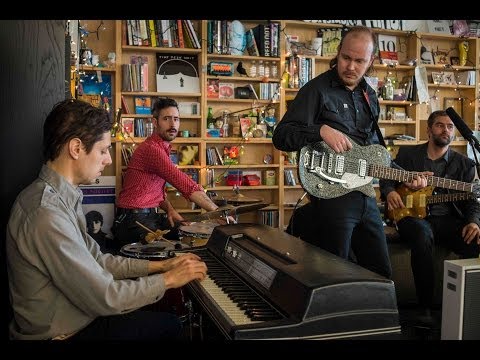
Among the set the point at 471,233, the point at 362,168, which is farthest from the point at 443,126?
the point at 362,168

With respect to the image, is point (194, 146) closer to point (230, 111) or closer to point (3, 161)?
point (230, 111)

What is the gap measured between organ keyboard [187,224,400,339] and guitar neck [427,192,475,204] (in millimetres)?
2320

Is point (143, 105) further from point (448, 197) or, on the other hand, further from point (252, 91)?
point (448, 197)

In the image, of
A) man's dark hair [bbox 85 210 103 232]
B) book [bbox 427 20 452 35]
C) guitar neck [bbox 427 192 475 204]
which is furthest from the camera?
book [bbox 427 20 452 35]

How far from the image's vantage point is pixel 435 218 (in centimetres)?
380

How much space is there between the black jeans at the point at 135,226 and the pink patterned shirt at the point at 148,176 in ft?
0.25

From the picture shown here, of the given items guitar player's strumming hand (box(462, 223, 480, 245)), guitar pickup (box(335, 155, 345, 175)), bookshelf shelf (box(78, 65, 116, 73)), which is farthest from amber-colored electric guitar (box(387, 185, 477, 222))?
bookshelf shelf (box(78, 65, 116, 73))

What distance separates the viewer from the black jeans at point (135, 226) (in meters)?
3.39

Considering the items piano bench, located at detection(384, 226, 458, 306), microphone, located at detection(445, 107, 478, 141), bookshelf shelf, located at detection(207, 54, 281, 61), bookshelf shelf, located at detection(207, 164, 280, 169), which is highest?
bookshelf shelf, located at detection(207, 54, 281, 61)

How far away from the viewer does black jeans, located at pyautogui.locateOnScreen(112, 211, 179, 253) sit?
3389 millimetres

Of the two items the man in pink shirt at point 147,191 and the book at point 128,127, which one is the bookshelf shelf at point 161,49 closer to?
the book at point 128,127

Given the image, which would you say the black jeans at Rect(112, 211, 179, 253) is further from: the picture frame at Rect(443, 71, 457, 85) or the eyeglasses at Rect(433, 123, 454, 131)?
the picture frame at Rect(443, 71, 457, 85)

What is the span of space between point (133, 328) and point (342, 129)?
141 cm
